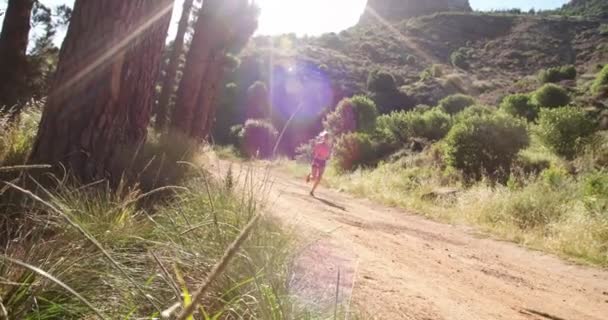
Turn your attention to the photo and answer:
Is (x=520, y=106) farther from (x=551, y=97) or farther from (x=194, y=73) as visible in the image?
(x=194, y=73)

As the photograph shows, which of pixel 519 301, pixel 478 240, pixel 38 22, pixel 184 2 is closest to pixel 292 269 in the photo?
pixel 519 301

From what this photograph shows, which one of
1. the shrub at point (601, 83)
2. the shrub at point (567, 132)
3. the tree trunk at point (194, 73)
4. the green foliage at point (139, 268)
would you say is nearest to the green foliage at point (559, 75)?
the shrub at point (601, 83)

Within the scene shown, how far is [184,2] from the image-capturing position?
19.3 m

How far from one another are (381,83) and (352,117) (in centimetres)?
2106

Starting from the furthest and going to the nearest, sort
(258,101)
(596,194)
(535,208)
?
(258,101)
(535,208)
(596,194)

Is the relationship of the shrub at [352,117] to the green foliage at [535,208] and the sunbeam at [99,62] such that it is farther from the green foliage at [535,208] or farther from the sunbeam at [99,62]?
the sunbeam at [99,62]

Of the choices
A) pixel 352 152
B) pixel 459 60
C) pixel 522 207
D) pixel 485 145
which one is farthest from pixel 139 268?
pixel 459 60

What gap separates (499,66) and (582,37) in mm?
12996

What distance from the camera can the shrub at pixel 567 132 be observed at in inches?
582

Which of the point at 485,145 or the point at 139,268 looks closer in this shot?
the point at 139,268

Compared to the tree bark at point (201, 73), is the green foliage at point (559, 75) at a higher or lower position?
higher

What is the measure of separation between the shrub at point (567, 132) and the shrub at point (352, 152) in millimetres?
8010

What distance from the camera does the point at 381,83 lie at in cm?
5312

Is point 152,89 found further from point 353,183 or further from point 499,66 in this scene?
point 499,66
